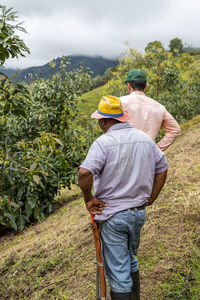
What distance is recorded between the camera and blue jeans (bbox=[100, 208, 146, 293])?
75.1 inches

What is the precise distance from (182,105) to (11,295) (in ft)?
41.7

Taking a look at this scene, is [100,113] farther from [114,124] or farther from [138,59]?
[138,59]

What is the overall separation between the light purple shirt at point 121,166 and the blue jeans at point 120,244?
0.06 metres

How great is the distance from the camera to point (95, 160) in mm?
1809

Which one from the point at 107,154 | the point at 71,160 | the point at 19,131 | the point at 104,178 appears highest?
the point at 107,154

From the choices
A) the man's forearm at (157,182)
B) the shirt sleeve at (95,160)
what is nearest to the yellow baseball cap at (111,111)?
the shirt sleeve at (95,160)

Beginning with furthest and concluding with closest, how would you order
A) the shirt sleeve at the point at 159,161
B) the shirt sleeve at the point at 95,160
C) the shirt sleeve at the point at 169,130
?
1. the shirt sleeve at the point at 169,130
2. the shirt sleeve at the point at 159,161
3. the shirt sleeve at the point at 95,160

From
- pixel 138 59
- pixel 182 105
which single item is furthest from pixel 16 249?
pixel 182 105

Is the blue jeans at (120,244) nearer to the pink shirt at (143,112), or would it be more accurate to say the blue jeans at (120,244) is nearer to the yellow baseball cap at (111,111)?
the yellow baseball cap at (111,111)

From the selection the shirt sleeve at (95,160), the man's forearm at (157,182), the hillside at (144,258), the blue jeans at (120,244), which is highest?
the shirt sleeve at (95,160)

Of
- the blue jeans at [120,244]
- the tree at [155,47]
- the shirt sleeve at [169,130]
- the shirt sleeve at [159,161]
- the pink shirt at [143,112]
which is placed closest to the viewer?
the blue jeans at [120,244]

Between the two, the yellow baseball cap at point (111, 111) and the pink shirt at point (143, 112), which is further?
the pink shirt at point (143, 112)

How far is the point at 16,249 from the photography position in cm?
428

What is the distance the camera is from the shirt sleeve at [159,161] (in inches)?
80.2
